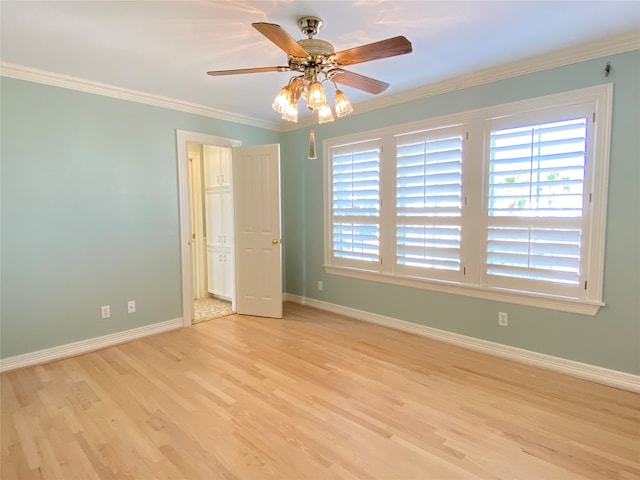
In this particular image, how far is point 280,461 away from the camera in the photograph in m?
1.83

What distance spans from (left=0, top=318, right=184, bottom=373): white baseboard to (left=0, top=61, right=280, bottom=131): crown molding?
2364mm

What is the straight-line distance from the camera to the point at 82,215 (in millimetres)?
3221

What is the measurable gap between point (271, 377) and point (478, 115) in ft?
9.49

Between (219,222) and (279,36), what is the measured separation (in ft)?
11.8

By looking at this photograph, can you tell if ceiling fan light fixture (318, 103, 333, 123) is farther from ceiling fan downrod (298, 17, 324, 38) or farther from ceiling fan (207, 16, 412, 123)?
ceiling fan downrod (298, 17, 324, 38)

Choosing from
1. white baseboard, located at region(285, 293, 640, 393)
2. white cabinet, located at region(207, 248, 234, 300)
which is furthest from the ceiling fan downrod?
white cabinet, located at region(207, 248, 234, 300)

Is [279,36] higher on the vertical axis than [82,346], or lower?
higher

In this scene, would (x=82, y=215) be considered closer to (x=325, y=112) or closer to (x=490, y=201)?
(x=325, y=112)

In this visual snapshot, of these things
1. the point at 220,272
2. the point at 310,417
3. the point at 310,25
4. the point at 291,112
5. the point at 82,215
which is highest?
the point at 310,25

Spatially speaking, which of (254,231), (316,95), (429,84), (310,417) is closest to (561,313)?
(310,417)

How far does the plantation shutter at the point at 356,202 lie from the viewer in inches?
152

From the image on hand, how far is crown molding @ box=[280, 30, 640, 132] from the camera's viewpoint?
2.41m

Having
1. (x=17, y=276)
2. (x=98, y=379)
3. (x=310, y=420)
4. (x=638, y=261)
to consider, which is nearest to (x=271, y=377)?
(x=310, y=420)

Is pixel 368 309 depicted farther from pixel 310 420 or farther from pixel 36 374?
pixel 36 374
